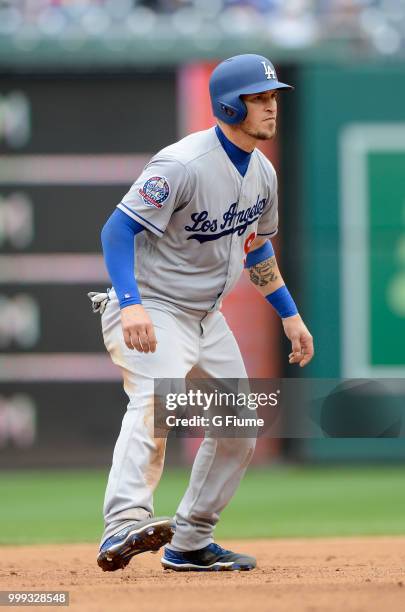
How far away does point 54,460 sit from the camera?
1002 cm

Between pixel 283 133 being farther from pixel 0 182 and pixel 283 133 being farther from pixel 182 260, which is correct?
pixel 182 260

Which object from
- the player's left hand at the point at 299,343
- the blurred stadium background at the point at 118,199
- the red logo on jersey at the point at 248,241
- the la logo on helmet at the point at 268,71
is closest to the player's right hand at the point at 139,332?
the red logo on jersey at the point at 248,241

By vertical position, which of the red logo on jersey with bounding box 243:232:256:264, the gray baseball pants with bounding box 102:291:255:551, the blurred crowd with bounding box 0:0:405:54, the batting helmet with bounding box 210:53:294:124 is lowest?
the gray baseball pants with bounding box 102:291:255:551

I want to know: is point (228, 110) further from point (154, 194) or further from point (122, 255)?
point (122, 255)

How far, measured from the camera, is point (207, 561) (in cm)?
466

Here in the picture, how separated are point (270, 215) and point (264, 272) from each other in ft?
0.80

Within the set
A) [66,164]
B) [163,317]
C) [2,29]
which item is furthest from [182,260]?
[2,29]

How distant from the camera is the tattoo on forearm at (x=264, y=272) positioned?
15.9 ft

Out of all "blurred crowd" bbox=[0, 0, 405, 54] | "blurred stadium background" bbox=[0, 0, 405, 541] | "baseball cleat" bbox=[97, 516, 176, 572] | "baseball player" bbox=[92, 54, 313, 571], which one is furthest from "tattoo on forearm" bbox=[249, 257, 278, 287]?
"blurred crowd" bbox=[0, 0, 405, 54]

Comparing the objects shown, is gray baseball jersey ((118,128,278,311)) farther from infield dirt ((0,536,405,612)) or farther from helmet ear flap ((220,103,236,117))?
infield dirt ((0,536,405,612))

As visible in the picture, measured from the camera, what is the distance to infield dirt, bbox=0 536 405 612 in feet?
11.4

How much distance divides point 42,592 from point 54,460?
623 cm

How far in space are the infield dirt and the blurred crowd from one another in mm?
5398

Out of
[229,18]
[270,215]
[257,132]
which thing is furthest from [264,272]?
[229,18]
